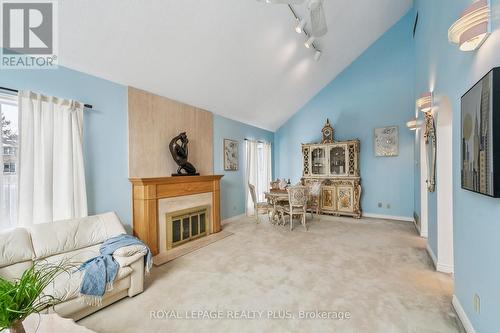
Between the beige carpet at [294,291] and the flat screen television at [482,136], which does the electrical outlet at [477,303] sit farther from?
the flat screen television at [482,136]

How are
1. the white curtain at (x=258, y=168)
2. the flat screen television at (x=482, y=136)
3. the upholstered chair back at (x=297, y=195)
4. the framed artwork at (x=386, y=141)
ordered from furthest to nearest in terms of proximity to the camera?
1. the white curtain at (x=258, y=168)
2. the framed artwork at (x=386, y=141)
3. the upholstered chair back at (x=297, y=195)
4. the flat screen television at (x=482, y=136)

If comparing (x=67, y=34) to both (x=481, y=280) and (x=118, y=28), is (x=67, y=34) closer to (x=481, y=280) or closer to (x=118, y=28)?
(x=118, y=28)

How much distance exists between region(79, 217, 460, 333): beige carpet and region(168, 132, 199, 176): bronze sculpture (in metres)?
1.38

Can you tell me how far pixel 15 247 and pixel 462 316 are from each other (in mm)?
3869

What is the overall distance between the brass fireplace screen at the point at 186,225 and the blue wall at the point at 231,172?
3.12 ft

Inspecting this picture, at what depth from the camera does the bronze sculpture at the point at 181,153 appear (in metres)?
3.74

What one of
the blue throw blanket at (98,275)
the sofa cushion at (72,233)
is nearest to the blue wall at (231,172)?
the sofa cushion at (72,233)

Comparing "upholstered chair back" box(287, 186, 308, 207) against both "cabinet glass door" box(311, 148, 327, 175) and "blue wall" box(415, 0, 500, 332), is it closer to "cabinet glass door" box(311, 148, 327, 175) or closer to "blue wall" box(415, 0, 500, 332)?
"cabinet glass door" box(311, 148, 327, 175)

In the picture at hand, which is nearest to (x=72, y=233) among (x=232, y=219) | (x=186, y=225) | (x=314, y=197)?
(x=186, y=225)

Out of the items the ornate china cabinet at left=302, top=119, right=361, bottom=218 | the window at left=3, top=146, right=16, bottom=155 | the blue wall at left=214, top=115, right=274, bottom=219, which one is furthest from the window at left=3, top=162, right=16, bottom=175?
the ornate china cabinet at left=302, top=119, right=361, bottom=218

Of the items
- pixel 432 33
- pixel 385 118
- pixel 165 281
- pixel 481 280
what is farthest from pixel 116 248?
pixel 385 118

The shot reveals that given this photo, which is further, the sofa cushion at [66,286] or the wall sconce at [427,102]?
the wall sconce at [427,102]

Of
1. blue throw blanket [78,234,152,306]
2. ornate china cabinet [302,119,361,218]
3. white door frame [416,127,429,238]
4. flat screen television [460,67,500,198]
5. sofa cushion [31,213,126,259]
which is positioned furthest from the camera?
ornate china cabinet [302,119,361,218]

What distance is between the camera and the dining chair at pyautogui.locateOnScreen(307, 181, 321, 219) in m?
5.09
